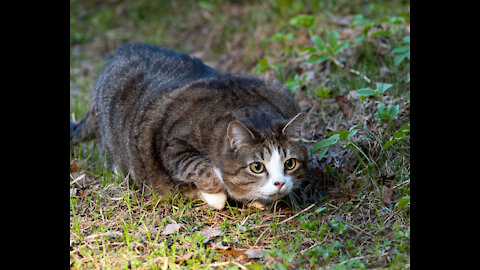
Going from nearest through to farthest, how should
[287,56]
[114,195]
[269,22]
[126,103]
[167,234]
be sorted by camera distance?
[167,234]
[114,195]
[126,103]
[287,56]
[269,22]

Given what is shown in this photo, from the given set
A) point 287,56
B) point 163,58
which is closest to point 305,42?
point 287,56

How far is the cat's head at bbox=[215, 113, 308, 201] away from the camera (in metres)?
2.86

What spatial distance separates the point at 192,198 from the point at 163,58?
47.9 inches

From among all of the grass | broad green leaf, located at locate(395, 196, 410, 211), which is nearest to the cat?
the grass

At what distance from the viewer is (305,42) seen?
528cm

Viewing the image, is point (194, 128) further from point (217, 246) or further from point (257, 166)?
point (217, 246)

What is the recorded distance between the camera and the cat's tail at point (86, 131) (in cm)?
403

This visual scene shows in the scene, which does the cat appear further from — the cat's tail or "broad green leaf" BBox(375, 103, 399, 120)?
"broad green leaf" BBox(375, 103, 399, 120)

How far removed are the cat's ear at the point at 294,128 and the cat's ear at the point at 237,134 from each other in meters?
0.21

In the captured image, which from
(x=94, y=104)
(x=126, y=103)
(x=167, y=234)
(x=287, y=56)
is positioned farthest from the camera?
(x=287, y=56)

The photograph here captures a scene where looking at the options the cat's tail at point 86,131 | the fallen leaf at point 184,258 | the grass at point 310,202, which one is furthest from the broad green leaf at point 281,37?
the fallen leaf at point 184,258

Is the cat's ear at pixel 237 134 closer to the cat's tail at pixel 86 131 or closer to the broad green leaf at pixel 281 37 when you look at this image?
the cat's tail at pixel 86 131

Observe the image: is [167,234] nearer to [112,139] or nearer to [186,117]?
[186,117]

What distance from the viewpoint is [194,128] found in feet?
10.5
